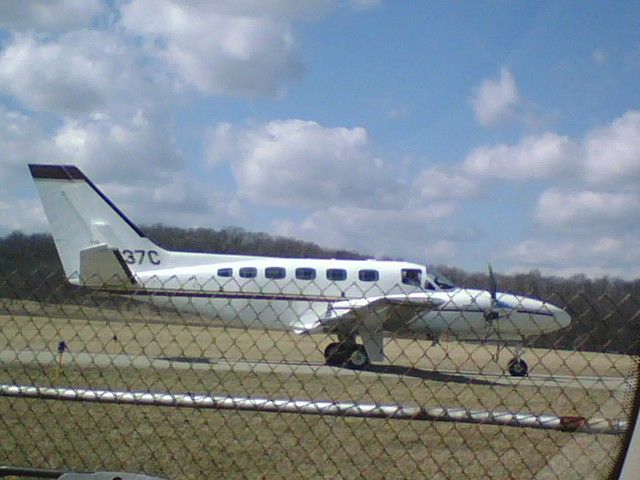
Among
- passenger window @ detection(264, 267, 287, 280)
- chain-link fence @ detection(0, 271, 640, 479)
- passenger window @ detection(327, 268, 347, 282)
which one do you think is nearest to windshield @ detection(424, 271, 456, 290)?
passenger window @ detection(327, 268, 347, 282)

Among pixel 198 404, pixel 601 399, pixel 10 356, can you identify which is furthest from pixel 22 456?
pixel 10 356

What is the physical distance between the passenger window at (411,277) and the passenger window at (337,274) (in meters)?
1.60

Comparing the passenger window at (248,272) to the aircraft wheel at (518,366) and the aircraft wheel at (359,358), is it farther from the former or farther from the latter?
the aircraft wheel at (518,366)

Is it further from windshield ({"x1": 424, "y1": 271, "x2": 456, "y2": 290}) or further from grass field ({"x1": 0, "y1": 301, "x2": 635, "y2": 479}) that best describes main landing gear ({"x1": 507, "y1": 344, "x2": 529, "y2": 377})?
windshield ({"x1": 424, "y1": 271, "x2": 456, "y2": 290})

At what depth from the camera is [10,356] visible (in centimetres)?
1558

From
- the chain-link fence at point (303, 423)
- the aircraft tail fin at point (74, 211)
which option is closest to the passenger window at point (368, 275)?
the aircraft tail fin at point (74, 211)

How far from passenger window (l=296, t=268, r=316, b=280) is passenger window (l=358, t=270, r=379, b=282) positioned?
126cm

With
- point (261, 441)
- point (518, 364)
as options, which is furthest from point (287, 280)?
point (261, 441)

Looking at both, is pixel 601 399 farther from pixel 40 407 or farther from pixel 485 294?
pixel 485 294

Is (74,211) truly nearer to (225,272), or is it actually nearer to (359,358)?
(225,272)

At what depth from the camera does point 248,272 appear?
66.4ft

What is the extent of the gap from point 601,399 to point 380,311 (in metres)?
8.54

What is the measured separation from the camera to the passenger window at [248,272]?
20.2 m

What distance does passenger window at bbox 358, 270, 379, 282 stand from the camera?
65.3ft
